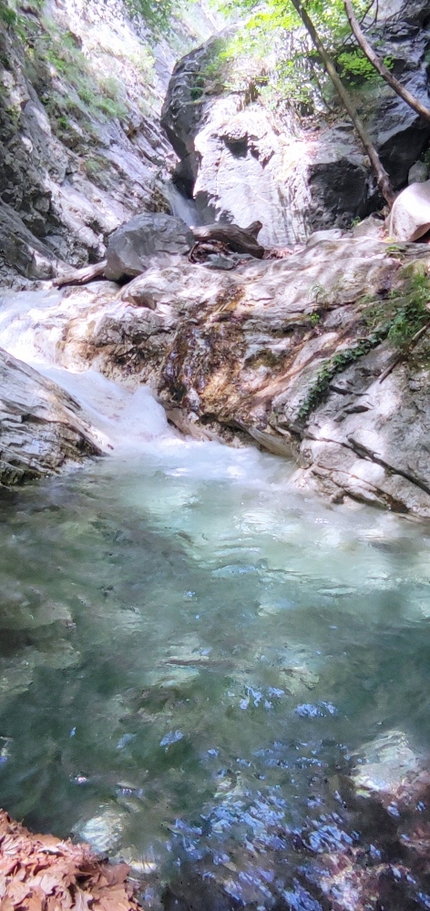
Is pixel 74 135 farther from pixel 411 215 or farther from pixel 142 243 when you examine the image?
pixel 411 215

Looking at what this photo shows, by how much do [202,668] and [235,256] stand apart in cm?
799

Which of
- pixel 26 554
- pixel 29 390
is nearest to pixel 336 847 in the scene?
pixel 26 554

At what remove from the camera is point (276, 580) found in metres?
3.00

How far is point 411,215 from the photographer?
302 inches

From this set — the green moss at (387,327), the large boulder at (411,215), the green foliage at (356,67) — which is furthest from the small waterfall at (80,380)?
the green foliage at (356,67)

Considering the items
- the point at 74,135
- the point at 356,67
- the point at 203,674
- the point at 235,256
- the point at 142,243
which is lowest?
the point at 235,256

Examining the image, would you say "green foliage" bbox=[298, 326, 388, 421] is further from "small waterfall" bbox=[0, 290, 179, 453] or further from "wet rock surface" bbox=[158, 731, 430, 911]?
"wet rock surface" bbox=[158, 731, 430, 911]

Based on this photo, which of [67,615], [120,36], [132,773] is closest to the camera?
[132,773]

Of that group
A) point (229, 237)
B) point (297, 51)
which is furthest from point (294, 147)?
point (229, 237)

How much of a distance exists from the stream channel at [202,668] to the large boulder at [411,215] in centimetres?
517

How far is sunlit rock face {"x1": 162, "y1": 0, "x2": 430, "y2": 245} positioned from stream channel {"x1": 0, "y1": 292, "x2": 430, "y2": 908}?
10.5m

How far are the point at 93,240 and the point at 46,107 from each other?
426 cm

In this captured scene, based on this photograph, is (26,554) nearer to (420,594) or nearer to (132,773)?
(132,773)

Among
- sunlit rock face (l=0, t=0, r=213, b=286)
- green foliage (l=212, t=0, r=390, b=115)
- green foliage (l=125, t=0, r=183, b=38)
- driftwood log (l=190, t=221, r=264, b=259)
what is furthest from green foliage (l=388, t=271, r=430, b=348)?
green foliage (l=125, t=0, r=183, b=38)
